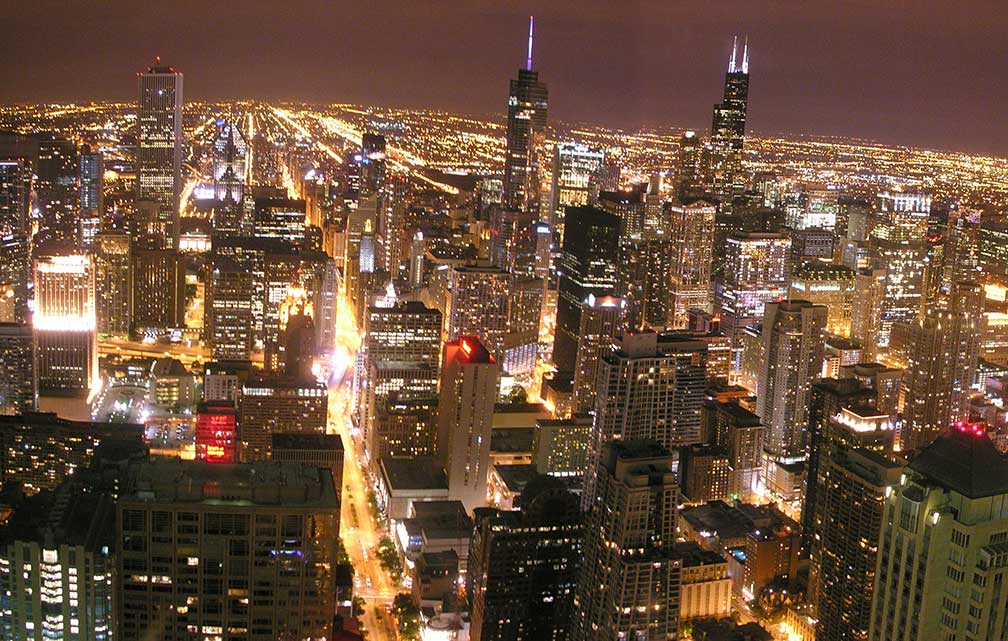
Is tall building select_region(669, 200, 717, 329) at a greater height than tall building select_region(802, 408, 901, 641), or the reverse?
tall building select_region(669, 200, 717, 329)

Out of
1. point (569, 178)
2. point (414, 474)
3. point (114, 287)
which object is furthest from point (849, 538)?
point (569, 178)

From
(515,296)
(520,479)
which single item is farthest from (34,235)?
(520,479)

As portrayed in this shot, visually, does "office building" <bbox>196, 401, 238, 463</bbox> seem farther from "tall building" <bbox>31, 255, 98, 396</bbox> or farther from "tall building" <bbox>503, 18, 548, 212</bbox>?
"tall building" <bbox>503, 18, 548, 212</bbox>

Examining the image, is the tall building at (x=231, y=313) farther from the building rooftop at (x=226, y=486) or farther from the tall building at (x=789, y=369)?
the building rooftop at (x=226, y=486)

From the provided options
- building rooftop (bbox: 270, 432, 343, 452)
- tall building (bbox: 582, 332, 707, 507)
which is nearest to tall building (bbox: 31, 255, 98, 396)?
building rooftop (bbox: 270, 432, 343, 452)

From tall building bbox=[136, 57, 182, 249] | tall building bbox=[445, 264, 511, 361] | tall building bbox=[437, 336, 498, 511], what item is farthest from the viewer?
tall building bbox=[136, 57, 182, 249]

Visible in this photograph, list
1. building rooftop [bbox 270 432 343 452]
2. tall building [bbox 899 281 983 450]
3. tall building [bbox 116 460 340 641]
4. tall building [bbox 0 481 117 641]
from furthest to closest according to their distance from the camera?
tall building [bbox 899 281 983 450], building rooftop [bbox 270 432 343 452], tall building [bbox 0 481 117 641], tall building [bbox 116 460 340 641]

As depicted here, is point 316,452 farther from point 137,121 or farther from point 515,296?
point 137,121
